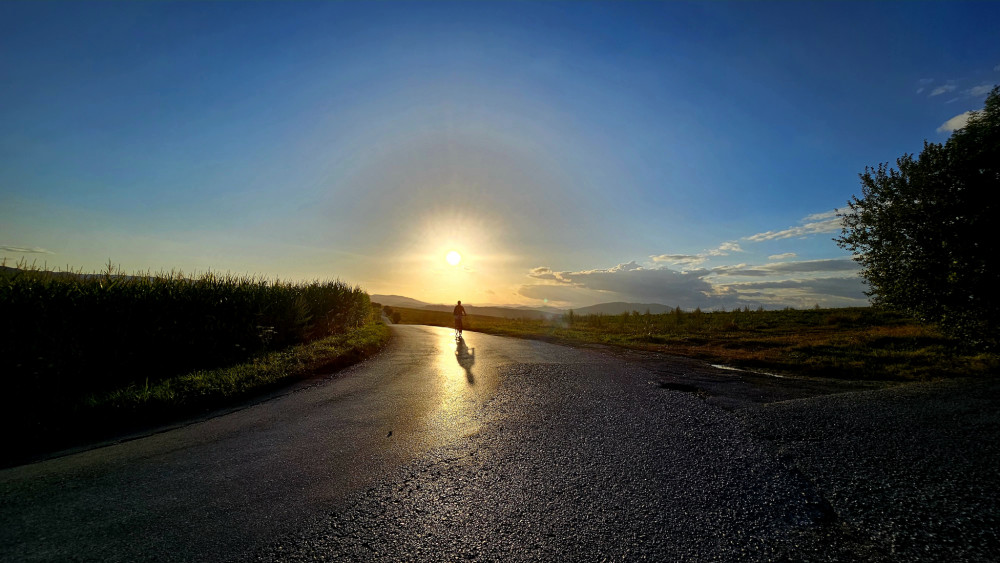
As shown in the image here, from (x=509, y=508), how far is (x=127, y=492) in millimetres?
4351

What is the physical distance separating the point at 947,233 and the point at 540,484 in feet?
43.2

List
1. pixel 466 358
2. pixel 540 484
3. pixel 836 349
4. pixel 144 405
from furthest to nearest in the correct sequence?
pixel 836 349 → pixel 466 358 → pixel 144 405 → pixel 540 484

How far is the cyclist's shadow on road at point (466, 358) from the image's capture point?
1133cm

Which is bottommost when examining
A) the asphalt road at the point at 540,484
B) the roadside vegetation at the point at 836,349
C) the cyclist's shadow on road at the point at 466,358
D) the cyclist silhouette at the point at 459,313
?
the asphalt road at the point at 540,484

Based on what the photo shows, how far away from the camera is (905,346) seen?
15.0 meters

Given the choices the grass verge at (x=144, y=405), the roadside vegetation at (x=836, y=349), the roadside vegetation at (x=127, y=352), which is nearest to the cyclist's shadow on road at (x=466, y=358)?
the roadside vegetation at (x=127, y=352)

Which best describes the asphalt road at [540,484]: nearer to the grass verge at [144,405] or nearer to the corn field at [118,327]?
the grass verge at [144,405]

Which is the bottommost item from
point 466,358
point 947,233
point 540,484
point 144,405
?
point 540,484

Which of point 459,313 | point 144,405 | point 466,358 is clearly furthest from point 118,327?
point 459,313

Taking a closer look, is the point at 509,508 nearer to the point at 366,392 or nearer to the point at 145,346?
the point at 366,392

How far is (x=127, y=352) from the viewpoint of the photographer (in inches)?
428

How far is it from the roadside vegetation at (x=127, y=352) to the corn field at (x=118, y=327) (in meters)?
0.03

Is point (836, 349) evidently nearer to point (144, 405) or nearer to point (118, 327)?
point (144, 405)

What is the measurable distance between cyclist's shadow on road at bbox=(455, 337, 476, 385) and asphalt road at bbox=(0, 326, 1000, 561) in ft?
9.58
